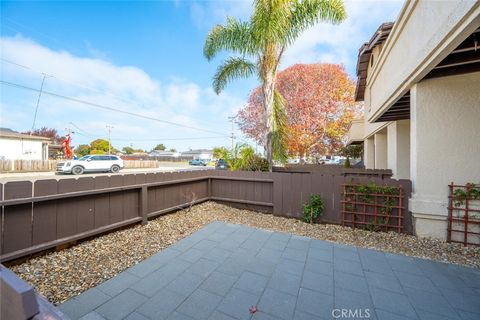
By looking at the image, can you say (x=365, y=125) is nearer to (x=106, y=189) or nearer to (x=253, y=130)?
(x=253, y=130)

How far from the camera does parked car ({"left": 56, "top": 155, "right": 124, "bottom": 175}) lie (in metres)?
16.0

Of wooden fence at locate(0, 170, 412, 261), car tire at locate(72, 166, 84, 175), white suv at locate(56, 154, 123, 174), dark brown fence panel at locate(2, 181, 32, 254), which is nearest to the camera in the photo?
dark brown fence panel at locate(2, 181, 32, 254)

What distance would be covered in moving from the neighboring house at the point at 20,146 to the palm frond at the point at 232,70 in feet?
71.2

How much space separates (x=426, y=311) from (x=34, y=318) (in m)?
3.11

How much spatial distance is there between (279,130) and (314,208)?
3098 millimetres

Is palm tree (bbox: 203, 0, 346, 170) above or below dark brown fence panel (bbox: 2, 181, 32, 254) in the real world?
above

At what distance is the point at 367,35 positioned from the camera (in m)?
8.95

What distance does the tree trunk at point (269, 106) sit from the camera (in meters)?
6.77

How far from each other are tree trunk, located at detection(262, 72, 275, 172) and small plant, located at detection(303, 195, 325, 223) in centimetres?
207

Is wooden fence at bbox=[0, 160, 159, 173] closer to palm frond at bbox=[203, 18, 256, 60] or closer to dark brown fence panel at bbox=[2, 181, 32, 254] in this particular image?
palm frond at bbox=[203, 18, 256, 60]

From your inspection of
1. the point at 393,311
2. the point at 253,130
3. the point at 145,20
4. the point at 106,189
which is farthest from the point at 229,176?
the point at 253,130

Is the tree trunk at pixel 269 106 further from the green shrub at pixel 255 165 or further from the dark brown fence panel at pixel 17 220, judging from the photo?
the dark brown fence panel at pixel 17 220

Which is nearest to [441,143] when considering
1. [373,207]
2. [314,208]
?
[373,207]

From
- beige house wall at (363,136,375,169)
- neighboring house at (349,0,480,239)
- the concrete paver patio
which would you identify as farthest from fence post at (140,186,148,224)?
beige house wall at (363,136,375,169)
